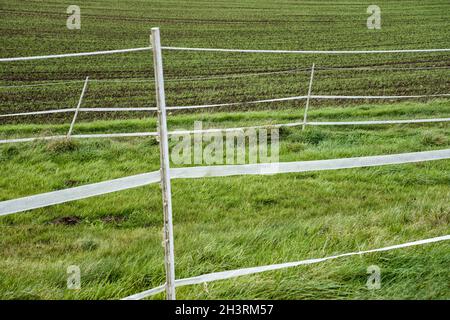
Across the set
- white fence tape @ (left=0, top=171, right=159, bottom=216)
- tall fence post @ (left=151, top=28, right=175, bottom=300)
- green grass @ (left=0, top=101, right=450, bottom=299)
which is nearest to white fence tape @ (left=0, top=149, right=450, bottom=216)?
white fence tape @ (left=0, top=171, right=159, bottom=216)

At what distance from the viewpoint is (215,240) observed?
3990 mm

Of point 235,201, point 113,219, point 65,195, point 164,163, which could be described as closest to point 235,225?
point 235,201

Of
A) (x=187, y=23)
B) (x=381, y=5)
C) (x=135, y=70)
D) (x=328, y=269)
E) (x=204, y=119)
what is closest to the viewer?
(x=328, y=269)

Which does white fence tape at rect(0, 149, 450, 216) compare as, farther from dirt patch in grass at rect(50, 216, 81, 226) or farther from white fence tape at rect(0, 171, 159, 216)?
dirt patch in grass at rect(50, 216, 81, 226)

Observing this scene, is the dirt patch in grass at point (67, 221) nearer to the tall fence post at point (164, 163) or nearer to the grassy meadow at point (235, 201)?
the grassy meadow at point (235, 201)

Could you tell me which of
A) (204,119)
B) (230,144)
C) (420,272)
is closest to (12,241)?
(420,272)

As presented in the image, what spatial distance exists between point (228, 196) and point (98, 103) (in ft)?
26.3

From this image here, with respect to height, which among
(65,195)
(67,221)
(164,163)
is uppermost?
(164,163)

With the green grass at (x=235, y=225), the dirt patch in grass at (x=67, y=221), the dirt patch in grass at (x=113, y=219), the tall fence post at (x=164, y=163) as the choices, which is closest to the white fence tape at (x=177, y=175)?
the tall fence post at (x=164, y=163)

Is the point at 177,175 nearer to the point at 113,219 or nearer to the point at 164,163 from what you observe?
the point at 164,163

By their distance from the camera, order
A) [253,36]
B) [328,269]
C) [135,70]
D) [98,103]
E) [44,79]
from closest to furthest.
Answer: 1. [328,269]
2. [98,103]
3. [44,79]
4. [135,70]
5. [253,36]

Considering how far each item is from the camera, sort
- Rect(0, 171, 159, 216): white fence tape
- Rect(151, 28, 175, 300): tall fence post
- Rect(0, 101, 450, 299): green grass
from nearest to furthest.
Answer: Rect(0, 171, 159, 216): white fence tape, Rect(151, 28, 175, 300): tall fence post, Rect(0, 101, 450, 299): green grass

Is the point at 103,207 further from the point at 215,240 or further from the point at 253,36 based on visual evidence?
the point at 253,36

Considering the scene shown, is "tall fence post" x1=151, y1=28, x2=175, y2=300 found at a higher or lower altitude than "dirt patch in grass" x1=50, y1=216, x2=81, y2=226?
higher
